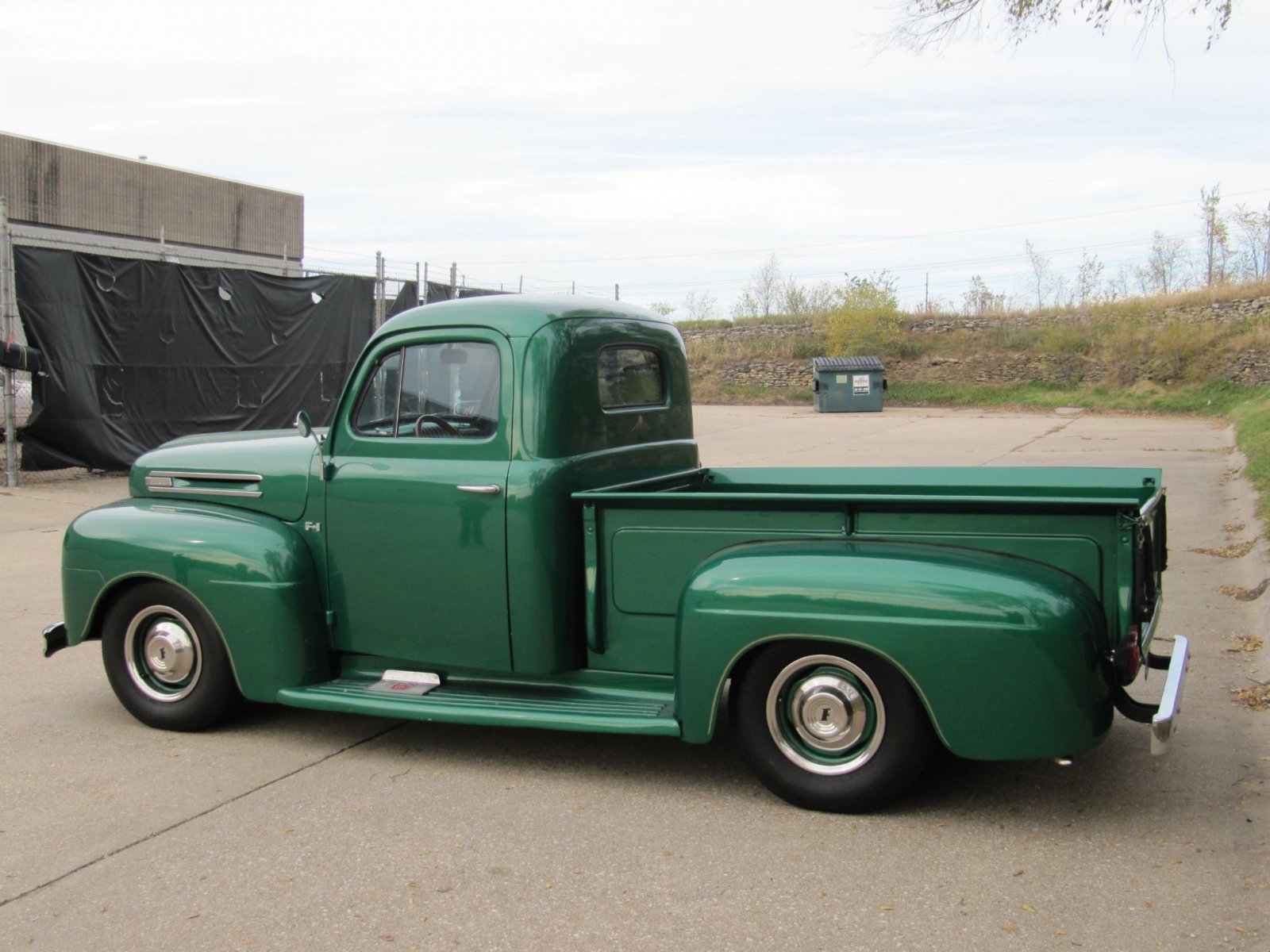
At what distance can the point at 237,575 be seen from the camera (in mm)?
4707

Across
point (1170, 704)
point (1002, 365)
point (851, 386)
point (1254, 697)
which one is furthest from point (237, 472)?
point (1002, 365)

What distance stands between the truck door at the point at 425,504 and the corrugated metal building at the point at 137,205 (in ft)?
134

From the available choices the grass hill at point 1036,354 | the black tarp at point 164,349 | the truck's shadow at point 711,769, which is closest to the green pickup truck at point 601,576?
the truck's shadow at point 711,769

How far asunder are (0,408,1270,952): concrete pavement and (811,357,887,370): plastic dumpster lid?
24942 millimetres

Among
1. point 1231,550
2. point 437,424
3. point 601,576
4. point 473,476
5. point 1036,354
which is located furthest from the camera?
point 1036,354

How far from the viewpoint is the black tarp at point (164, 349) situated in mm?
12898

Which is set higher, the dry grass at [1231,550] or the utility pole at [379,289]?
the utility pole at [379,289]

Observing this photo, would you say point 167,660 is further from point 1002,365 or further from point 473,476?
point 1002,365

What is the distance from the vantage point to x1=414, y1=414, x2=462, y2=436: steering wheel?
4.64 meters

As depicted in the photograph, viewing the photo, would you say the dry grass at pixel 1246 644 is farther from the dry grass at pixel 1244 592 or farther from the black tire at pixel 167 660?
the black tire at pixel 167 660

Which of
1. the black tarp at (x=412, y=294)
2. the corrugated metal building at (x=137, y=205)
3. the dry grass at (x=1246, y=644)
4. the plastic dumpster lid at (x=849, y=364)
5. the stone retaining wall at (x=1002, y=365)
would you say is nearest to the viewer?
the dry grass at (x=1246, y=644)

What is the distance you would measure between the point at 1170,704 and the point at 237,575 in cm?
346

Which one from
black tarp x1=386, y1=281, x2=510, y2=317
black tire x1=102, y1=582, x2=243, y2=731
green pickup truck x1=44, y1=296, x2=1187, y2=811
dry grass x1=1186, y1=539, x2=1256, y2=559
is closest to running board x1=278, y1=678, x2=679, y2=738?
green pickup truck x1=44, y1=296, x2=1187, y2=811

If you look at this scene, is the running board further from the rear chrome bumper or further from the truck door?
the rear chrome bumper
